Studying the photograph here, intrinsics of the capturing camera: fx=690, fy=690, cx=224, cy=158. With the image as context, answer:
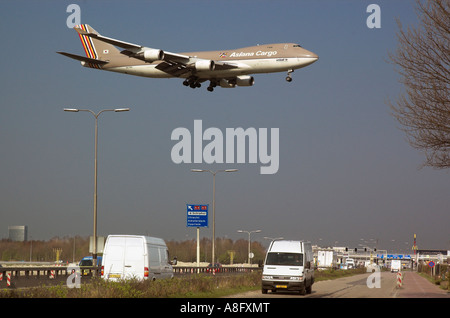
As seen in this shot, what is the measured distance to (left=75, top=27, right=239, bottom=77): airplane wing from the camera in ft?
171

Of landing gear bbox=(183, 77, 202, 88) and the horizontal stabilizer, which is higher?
the horizontal stabilizer

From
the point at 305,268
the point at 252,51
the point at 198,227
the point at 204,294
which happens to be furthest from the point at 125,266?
the point at 198,227

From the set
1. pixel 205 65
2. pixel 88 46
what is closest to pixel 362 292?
pixel 205 65

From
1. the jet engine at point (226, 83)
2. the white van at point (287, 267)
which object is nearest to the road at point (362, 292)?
the white van at point (287, 267)

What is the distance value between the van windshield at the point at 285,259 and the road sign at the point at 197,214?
34.0 metres

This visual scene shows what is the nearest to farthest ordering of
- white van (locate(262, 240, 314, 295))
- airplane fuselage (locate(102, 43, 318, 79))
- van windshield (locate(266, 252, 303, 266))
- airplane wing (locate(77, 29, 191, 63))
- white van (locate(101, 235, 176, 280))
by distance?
white van (locate(101, 235, 176, 280)), white van (locate(262, 240, 314, 295)), van windshield (locate(266, 252, 303, 266)), airplane fuselage (locate(102, 43, 318, 79)), airplane wing (locate(77, 29, 191, 63))

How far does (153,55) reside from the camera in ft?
171

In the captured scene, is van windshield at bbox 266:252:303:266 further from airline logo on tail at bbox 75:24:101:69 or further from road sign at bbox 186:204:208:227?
airline logo on tail at bbox 75:24:101:69

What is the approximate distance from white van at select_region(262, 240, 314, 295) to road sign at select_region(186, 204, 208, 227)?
108ft

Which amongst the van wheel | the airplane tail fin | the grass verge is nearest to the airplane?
the airplane tail fin

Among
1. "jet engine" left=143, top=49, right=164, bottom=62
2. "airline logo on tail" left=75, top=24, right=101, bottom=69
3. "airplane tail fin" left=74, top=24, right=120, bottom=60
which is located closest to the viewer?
"jet engine" left=143, top=49, right=164, bottom=62

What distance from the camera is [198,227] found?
221 feet
